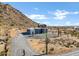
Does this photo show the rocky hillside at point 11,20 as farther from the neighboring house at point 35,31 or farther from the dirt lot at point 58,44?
the dirt lot at point 58,44

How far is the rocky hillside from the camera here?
8.77m

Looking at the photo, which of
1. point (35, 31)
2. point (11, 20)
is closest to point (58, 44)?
point (35, 31)

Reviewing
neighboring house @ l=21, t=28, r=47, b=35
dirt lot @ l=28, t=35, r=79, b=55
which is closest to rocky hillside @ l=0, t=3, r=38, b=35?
neighboring house @ l=21, t=28, r=47, b=35

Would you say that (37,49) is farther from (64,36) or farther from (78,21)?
(78,21)

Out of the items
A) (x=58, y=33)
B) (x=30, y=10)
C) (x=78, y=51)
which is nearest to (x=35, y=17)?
(x=30, y=10)

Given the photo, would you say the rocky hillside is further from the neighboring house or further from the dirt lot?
the dirt lot

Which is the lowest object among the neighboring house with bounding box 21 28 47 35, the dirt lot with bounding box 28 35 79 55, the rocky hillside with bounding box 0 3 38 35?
the dirt lot with bounding box 28 35 79 55

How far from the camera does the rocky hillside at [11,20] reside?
8766mm

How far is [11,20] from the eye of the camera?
9.15 meters

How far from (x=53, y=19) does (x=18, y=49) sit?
1.36 metres

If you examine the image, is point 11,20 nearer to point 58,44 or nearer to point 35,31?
point 35,31

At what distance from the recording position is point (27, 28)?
8.94 meters

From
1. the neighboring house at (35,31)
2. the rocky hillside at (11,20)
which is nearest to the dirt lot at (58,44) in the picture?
the neighboring house at (35,31)

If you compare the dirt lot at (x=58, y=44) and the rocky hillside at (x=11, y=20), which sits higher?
the rocky hillside at (x=11, y=20)
